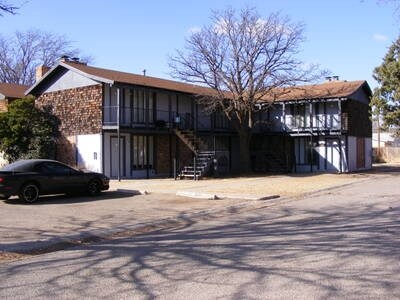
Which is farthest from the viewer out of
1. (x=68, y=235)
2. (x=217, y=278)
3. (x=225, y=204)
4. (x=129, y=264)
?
(x=225, y=204)

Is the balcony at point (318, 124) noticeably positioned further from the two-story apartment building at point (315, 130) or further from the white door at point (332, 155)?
the white door at point (332, 155)

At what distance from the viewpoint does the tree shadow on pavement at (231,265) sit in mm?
6305

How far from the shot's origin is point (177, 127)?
3156cm

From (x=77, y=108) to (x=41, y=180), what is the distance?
43.7 ft

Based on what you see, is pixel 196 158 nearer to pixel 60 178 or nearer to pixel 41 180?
pixel 60 178

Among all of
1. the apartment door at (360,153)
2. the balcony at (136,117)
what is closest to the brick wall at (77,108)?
the balcony at (136,117)

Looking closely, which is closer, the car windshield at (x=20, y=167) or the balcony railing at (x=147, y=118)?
the car windshield at (x=20, y=167)

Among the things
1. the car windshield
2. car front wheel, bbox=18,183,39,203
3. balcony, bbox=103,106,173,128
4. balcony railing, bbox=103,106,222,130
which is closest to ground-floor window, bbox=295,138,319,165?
balcony railing, bbox=103,106,222,130

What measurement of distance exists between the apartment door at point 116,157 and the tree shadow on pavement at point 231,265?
18.0 m

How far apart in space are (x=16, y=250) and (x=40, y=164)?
852 centimetres

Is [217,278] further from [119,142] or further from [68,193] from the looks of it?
[119,142]

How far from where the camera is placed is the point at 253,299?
5.90 meters

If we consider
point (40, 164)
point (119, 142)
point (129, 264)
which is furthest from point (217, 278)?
point (119, 142)

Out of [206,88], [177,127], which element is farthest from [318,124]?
[177,127]
